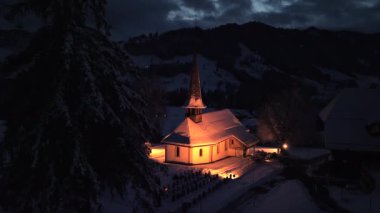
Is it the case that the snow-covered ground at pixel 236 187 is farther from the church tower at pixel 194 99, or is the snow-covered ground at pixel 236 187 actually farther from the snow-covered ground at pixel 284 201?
the church tower at pixel 194 99

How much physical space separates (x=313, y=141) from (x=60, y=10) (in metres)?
52.3

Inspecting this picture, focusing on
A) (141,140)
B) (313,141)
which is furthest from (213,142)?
(141,140)

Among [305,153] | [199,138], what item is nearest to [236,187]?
[199,138]

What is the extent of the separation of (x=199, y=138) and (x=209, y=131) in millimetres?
2689

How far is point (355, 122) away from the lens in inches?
1366

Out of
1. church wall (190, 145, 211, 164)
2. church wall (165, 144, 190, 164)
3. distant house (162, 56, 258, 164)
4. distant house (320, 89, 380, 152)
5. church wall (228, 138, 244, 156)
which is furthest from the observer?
church wall (228, 138, 244, 156)

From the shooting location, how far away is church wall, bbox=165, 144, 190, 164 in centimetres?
4097

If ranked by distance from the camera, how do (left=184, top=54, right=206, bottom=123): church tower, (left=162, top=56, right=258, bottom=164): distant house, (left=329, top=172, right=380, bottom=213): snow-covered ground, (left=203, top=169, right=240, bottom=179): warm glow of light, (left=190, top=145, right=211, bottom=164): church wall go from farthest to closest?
(left=184, top=54, right=206, bottom=123): church tower
(left=162, top=56, right=258, bottom=164): distant house
(left=190, top=145, right=211, bottom=164): church wall
(left=203, top=169, right=240, bottom=179): warm glow of light
(left=329, top=172, right=380, bottom=213): snow-covered ground

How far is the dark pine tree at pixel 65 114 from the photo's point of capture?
1139 cm

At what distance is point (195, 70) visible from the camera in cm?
4316

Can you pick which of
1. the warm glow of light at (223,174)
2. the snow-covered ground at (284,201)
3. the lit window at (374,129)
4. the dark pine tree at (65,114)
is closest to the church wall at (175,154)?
the warm glow of light at (223,174)

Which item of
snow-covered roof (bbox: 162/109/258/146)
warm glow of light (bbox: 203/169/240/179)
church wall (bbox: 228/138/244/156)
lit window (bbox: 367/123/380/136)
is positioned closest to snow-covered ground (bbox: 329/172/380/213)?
lit window (bbox: 367/123/380/136)

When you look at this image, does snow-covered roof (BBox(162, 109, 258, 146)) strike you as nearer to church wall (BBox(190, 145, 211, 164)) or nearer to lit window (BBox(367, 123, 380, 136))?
church wall (BBox(190, 145, 211, 164))

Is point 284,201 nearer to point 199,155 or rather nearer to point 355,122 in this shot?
point 355,122
